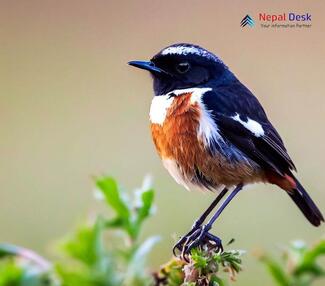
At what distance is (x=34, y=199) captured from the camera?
4.54 m

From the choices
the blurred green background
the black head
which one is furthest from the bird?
the blurred green background

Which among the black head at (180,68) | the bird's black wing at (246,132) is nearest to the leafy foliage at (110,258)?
the bird's black wing at (246,132)

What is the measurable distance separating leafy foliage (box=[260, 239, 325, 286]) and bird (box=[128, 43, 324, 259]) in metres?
2.24

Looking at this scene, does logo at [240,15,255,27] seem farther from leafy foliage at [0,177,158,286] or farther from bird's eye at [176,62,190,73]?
leafy foliage at [0,177,158,286]

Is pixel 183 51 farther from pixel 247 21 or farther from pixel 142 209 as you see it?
pixel 142 209

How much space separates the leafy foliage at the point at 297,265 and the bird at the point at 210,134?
2.24 metres

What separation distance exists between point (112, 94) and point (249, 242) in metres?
1.95

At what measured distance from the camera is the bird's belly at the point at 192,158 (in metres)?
2.86

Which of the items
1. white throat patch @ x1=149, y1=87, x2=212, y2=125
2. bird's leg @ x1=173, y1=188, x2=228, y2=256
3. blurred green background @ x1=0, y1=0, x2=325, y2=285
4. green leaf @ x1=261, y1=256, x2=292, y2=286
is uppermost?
blurred green background @ x1=0, y1=0, x2=325, y2=285

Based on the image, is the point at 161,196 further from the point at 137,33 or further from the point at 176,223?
the point at 137,33

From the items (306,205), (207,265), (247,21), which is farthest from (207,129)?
(247,21)

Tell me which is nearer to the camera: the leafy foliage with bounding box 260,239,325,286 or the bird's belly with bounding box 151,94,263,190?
the leafy foliage with bounding box 260,239,325,286

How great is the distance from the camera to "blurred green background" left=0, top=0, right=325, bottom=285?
4.13 m

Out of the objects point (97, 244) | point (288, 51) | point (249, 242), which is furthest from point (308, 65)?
point (97, 244)
